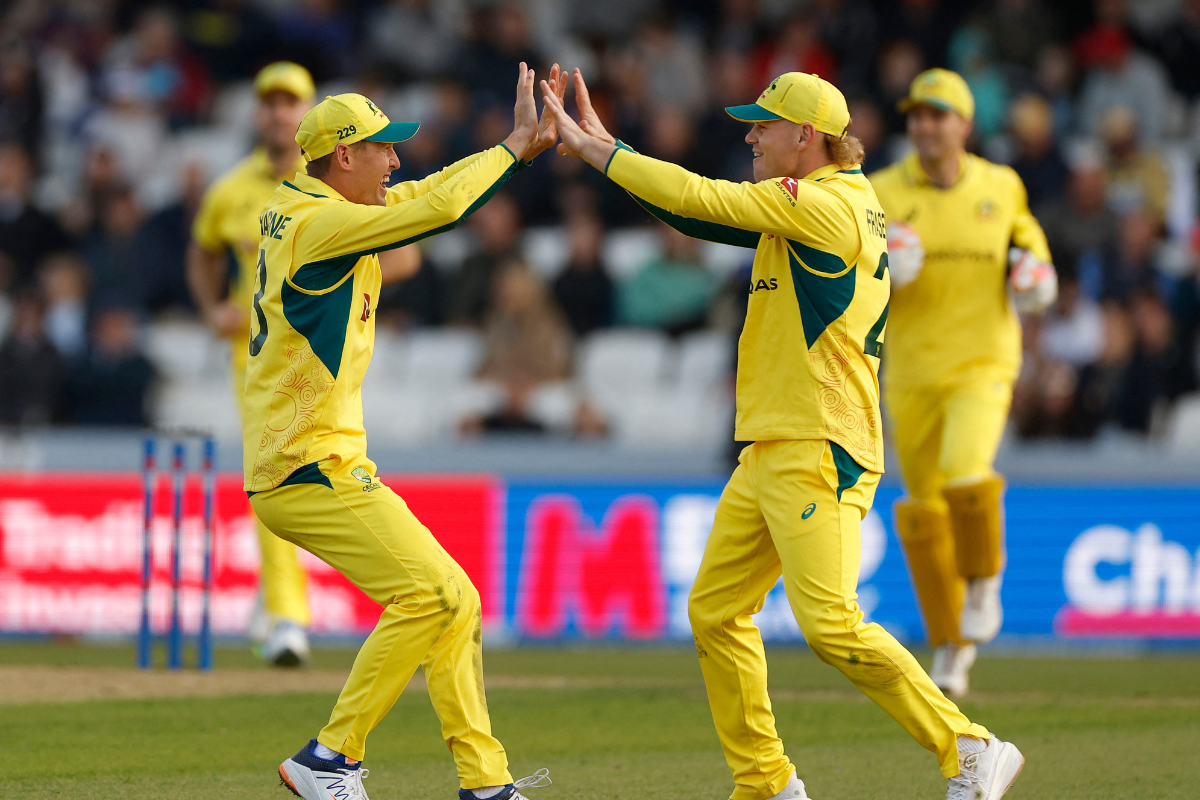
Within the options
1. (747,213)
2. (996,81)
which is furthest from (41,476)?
(996,81)

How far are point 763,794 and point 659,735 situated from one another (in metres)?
1.82

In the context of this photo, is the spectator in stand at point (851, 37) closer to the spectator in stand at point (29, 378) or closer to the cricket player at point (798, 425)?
the spectator in stand at point (29, 378)

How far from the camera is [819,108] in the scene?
18.0ft

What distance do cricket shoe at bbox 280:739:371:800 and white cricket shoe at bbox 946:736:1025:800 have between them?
2.00 m

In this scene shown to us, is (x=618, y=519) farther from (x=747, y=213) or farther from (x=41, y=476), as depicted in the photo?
(x=747, y=213)

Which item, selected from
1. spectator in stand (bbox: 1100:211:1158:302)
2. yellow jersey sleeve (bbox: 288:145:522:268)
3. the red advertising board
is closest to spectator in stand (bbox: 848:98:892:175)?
spectator in stand (bbox: 1100:211:1158:302)

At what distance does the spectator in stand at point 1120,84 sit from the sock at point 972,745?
10477 millimetres

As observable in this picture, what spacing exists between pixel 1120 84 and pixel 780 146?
1026cm

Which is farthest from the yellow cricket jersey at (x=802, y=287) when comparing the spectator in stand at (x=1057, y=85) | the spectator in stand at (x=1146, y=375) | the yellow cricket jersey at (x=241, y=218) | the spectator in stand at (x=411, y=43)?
the spectator in stand at (x=411, y=43)

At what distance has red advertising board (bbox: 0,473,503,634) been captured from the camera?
11.2 meters

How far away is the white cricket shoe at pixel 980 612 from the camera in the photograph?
8.21m

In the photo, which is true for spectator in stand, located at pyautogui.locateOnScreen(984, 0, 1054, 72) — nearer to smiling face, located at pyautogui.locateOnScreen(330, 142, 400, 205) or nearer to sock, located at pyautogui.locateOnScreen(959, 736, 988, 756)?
smiling face, located at pyautogui.locateOnScreen(330, 142, 400, 205)

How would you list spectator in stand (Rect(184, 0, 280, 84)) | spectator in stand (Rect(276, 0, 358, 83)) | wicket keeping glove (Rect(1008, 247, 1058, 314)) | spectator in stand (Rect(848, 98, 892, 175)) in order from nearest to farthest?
wicket keeping glove (Rect(1008, 247, 1058, 314)) → spectator in stand (Rect(848, 98, 892, 175)) → spectator in stand (Rect(276, 0, 358, 83)) → spectator in stand (Rect(184, 0, 280, 84))

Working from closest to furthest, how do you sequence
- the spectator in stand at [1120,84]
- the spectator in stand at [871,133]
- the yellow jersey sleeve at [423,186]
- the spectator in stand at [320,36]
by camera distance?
1. the yellow jersey sleeve at [423,186]
2. the spectator in stand at [871,133]
3. the spectator in stand at [1120,84]
4. the spectator in stand at [320,36]
